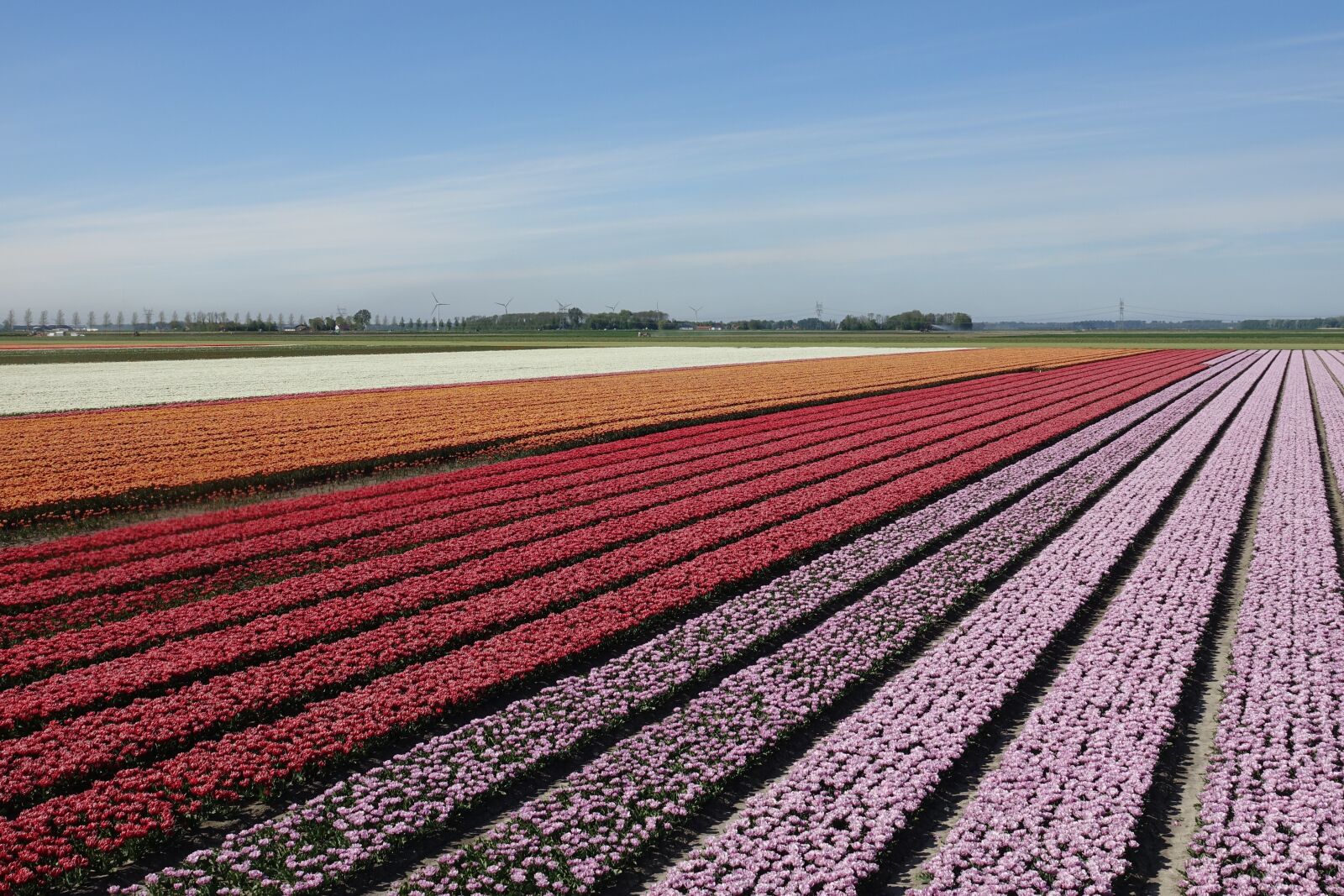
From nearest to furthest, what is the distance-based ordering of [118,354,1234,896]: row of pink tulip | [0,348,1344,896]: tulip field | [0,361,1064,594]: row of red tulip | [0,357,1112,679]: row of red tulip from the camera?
[118,354,1234,896]: row of pink tulip, [0,348,1344,896]: tulip field, [0,357,1112,679]: row of red tulip, [0,361,1064,594]: row of red tulip

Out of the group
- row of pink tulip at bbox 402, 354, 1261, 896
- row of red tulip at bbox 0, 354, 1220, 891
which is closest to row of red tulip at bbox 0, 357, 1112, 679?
row of red tulip at bbox 0, 354, 1220, 891

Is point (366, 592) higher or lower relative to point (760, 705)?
higher

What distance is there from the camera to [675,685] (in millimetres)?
8750

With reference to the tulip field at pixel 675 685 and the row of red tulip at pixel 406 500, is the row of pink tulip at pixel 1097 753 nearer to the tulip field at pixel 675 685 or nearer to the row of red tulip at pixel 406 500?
the tulip field at pixel 675 685

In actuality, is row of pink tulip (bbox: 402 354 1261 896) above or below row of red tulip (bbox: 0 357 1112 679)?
below

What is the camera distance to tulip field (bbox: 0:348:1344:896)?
617 cm

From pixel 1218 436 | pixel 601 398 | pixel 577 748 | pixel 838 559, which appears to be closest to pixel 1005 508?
pixel 838 559

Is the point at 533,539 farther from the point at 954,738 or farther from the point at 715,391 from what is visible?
the point at 715,391

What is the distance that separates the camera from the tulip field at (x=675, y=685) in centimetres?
617

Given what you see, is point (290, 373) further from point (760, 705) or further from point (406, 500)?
point (760, 705)

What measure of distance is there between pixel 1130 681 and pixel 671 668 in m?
4.29

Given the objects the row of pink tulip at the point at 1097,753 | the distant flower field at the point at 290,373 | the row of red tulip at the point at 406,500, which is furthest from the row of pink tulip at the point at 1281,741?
the distant flower field at the point at 290,373

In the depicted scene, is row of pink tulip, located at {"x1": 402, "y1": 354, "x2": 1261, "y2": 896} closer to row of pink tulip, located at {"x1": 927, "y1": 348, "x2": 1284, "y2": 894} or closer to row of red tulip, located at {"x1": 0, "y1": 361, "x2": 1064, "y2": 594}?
row of pink tulip, located at {"x1": 927, "y1": 348, "x2": 1284, "y2": 894}

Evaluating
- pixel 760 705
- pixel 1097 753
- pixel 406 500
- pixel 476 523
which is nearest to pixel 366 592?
pixel 476 523
